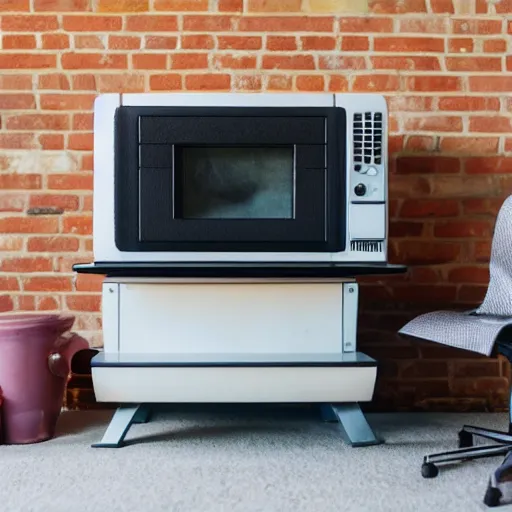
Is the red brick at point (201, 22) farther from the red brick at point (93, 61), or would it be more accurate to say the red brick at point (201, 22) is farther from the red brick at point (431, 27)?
the red brick at point (431, 27)

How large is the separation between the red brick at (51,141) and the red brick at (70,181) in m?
0.11

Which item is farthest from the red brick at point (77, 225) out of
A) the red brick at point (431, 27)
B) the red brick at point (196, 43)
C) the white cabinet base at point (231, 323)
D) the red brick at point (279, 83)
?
the red brick at point (431, 27)

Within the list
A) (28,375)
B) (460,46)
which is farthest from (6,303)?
(460,46)

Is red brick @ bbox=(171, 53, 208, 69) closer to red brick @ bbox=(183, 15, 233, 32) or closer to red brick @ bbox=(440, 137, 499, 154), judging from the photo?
red brick @ bbox=(183, 15, 233, 32)

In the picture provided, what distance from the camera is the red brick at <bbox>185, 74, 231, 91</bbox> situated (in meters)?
2.31

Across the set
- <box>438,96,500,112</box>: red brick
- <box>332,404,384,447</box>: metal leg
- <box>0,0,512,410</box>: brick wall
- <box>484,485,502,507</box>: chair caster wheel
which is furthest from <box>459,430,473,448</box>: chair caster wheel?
<box>438,96,500,112</box>: red brick

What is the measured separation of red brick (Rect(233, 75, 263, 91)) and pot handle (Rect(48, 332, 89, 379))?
107 cm

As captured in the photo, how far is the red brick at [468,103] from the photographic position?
7.63 feet

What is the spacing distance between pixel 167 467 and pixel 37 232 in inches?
42.4

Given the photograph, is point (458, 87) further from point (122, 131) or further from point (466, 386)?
point (122, 131)

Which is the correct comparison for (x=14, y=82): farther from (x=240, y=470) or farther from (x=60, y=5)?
(x=240, y=470)

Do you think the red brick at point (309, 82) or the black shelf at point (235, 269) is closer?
the black shelf at point (235, 269)

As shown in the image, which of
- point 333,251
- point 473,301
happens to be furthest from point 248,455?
point 473,301

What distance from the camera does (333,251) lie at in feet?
6.04
